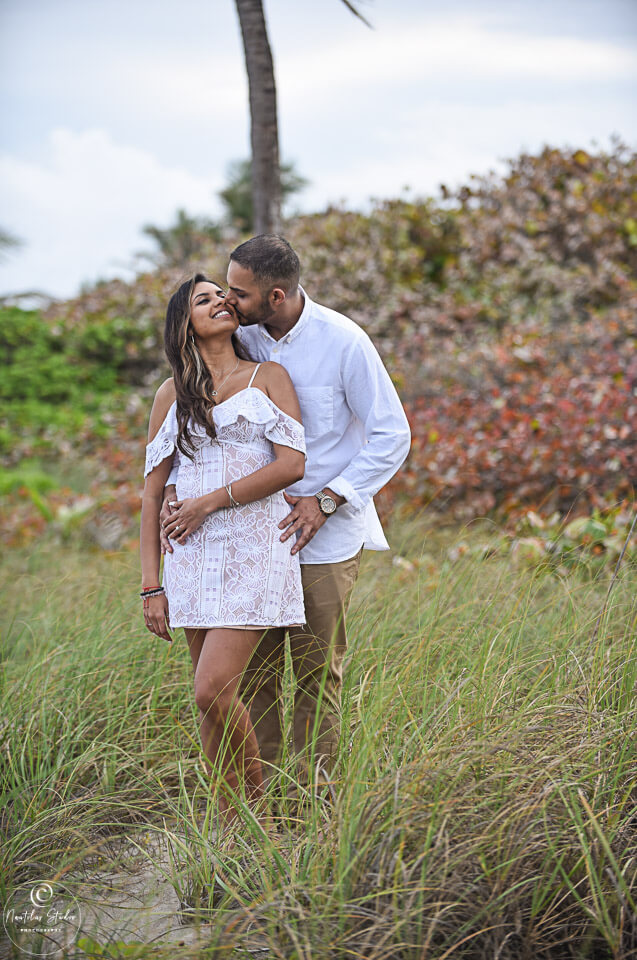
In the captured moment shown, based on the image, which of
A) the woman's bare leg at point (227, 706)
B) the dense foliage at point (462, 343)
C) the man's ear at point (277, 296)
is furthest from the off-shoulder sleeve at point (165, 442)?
the dense foliage at point (462, 343)

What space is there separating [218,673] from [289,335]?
4.08ft

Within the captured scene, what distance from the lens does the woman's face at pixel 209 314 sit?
2.89 metres

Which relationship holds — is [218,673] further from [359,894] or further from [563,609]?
[563,609]

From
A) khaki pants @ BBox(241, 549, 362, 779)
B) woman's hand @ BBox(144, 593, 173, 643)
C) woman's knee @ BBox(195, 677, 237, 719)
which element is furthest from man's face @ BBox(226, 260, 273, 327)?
woman's knee @ BBox(195, 677, 237, 719)

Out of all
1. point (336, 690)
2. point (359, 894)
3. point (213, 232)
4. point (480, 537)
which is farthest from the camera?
point (213, 232)

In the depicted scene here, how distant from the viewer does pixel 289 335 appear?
10.2 feet

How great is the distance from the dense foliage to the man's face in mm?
3070

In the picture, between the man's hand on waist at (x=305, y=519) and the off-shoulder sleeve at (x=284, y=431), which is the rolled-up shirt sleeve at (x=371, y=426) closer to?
the man's hand on waist at (x=305, y=519)

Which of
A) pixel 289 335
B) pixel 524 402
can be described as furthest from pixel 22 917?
pixel 524 402

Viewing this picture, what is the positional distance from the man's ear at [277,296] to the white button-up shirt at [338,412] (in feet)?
0.45

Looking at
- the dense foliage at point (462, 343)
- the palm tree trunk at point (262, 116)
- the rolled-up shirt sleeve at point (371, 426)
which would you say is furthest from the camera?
the dense foliage at point (462, 343)

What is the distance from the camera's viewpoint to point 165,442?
117 inches

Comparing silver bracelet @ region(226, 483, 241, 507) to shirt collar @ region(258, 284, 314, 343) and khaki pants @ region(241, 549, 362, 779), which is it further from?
shirt collar @ region(258, 284, 314, 343)

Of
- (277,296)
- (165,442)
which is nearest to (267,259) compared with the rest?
(277,296)
